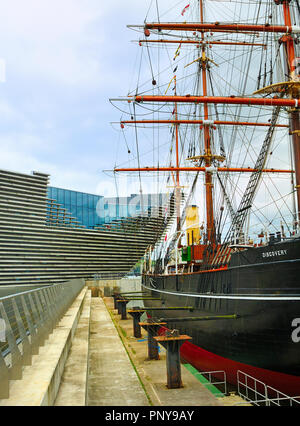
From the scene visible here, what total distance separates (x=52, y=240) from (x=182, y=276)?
133 ft

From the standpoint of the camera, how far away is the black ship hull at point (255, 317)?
28.5 feet

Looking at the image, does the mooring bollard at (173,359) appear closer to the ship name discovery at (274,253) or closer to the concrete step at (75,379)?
the concrete step at (75,379)

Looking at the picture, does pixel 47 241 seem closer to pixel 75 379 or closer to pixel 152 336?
pixel 152 336

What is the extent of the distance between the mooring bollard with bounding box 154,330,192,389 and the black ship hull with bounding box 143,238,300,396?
2080 millimetres

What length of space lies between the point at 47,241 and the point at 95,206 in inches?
647

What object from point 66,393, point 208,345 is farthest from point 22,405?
point 208,345

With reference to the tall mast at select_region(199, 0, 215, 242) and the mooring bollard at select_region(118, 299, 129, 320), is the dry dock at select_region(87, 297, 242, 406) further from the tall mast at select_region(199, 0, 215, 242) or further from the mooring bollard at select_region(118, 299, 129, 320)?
the tall mast at select_region(199, 0, 215, 242)

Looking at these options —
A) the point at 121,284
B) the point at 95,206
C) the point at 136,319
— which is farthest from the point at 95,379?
the point at 95,206

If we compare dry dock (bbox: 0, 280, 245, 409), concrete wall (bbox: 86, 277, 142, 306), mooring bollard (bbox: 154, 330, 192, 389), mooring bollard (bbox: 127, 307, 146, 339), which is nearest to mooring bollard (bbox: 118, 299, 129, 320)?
mooring bollard (bbox: 127, 307, 146, 339)

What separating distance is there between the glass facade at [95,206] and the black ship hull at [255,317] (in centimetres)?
4994

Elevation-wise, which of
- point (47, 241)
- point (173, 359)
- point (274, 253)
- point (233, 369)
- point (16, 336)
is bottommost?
point (233, 369)

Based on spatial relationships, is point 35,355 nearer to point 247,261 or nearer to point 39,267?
point 247,261

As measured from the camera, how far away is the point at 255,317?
961 cm

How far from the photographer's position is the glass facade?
63.1 m
